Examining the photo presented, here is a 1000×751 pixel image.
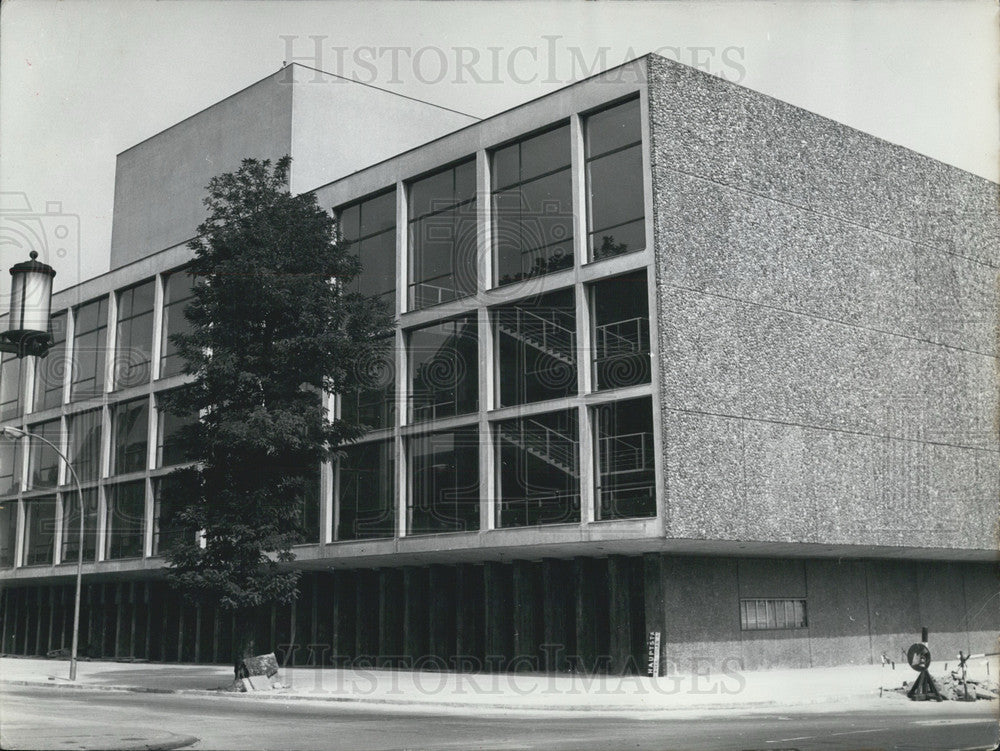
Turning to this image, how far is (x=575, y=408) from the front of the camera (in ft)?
94.6

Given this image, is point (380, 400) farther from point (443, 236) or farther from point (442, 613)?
point (442, 613)

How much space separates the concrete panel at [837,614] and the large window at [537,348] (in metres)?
10.1

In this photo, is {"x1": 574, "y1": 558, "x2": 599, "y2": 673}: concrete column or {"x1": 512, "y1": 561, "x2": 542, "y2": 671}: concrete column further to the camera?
{"x1": 512, "y1": 561, "x2": 542, "y2": 671}: concrete column

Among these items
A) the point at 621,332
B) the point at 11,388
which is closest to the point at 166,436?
the point at 11,388

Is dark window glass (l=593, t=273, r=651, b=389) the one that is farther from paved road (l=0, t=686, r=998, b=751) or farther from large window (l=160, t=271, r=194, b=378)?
large window (l=160, t=271, r=194, b=378)

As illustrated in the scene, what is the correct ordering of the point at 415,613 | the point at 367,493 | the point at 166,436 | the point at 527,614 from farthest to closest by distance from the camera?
the point at 166,436, the point at 415,613, the point at 367,493, the point at 527,614

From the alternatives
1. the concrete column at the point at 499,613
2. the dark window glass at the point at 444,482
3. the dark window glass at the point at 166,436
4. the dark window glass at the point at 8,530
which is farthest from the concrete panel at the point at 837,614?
the dark window glass at the point at 8,530

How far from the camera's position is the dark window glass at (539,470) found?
28.8m

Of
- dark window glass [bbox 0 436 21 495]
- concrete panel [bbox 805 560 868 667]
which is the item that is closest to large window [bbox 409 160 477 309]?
concrete panel [bbox 805 560 868 667]

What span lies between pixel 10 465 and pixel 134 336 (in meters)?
11.7

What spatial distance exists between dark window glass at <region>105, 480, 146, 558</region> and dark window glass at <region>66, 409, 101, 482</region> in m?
1.60

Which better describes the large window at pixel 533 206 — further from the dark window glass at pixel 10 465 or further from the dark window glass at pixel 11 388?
the dark window glass at pixel 10 465

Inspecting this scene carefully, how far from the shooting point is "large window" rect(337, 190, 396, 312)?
1380 inches

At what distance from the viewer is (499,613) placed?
32281 mm
